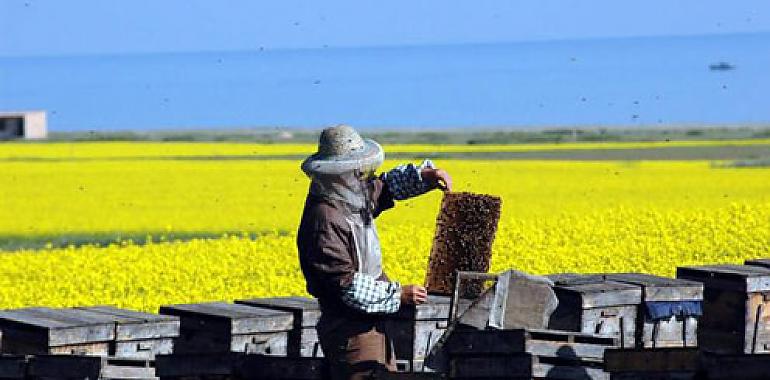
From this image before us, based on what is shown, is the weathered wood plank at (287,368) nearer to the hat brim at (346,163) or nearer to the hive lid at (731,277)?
the hat brim at (346,163)

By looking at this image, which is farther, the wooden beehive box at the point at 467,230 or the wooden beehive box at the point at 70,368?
the wooden beehive box at the point at 467,230

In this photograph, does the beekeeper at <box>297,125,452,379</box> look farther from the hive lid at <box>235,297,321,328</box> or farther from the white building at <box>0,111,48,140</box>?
the white building at <box>0,111,48,140</box>

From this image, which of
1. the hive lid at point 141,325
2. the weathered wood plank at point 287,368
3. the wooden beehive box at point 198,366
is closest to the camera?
the weathered wood plank at point 287,368

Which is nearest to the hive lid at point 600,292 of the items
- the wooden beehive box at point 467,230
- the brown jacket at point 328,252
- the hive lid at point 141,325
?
the wooden beehive box at point 467,230

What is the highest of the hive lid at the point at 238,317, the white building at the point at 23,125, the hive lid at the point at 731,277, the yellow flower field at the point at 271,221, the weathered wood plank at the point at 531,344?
the white building at the point at 23,125

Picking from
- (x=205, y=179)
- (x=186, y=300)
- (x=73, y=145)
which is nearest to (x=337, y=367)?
(x=186, y=300)

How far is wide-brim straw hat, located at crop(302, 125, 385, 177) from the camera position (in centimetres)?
922

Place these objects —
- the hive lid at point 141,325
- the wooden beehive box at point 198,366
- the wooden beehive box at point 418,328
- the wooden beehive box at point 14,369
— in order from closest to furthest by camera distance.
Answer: the wooden beehive box at point 198,366, the wooden beehive box at point 14,369, the hive lid at point 141,325, the wooden beehive box at point 418,328

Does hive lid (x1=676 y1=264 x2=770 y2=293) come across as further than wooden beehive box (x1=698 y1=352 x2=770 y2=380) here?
Yes

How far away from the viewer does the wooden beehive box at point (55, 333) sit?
35.7 feet

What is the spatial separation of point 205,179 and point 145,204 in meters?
7.93

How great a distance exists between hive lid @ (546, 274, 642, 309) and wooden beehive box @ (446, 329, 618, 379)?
1896mm

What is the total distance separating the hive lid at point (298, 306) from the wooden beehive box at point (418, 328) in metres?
0.52

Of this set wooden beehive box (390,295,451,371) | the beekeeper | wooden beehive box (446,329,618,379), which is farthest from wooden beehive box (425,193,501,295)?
the beekeeper
